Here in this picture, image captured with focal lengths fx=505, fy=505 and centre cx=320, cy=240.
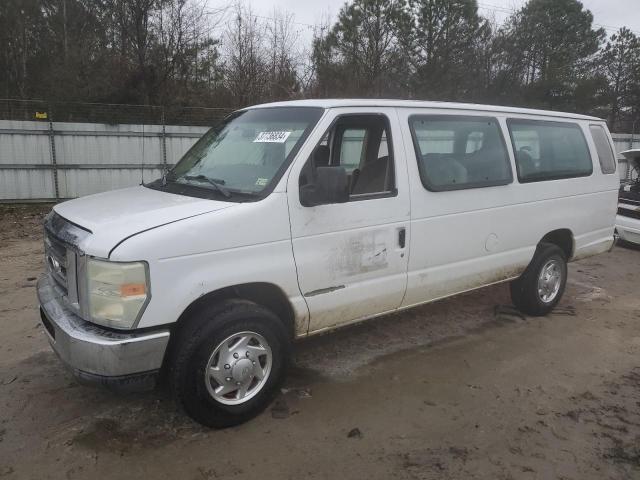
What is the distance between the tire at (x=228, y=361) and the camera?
2934 mm

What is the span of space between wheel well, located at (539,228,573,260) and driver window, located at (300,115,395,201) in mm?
2223

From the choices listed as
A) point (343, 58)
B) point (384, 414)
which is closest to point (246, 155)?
point (384, 414)

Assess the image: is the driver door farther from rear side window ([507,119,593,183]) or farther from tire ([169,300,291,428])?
rear side window ([507,119,593,183])

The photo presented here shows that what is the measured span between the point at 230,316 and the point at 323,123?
4.65 ft

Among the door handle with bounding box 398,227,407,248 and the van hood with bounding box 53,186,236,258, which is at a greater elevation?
the van hood with bounding box 53,186,236,258

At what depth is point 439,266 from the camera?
4098 mm

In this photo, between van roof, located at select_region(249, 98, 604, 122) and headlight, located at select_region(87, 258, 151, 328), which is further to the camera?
van roof, located at select_region(249, 98, 604, 122)

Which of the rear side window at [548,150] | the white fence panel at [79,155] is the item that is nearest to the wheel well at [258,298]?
the rear side window at [548,150]

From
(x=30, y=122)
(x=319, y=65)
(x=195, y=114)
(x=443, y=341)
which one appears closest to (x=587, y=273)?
(x=443, y=341)

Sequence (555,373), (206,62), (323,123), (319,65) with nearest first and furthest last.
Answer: (323,123), (555,373), (206,62), (319,65)

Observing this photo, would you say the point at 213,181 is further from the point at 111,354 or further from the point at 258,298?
the point at 111,354

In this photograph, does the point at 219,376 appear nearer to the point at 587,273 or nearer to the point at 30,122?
the point at 587,273

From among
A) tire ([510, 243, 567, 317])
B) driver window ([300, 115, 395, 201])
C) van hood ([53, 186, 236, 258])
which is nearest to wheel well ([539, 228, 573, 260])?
tire ([510, 243, 567, 317])

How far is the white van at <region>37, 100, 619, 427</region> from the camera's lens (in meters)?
2.75
